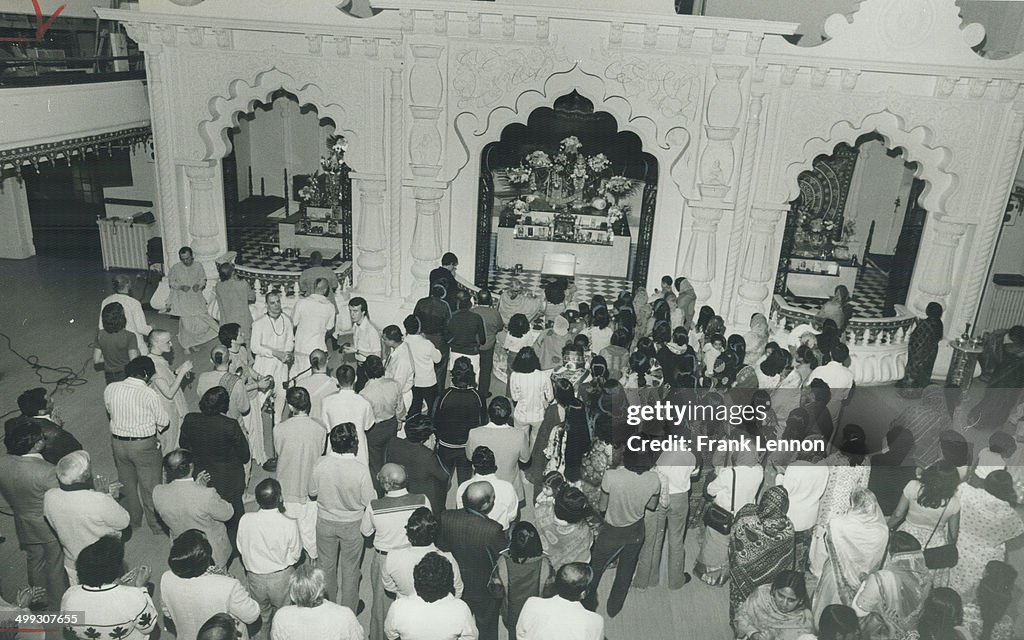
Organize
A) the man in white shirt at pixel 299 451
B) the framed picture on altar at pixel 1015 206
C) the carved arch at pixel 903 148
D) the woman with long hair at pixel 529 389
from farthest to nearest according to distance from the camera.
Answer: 1. the framed picture on altar at pixel 1015 206
2. the carved arch at pixel 903 148
3. the woman with long hair at pixel 529 389
4. the man in white shirt at pixel 299 451

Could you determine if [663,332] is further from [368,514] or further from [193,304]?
[193,304]

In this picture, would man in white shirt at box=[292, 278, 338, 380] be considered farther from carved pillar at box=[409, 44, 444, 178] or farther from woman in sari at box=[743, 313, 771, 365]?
woman in sari at box=[743, 313, 771, 365]

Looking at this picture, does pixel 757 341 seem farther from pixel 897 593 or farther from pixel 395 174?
pixel 395 174

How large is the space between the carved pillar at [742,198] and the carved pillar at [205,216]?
23.9ft

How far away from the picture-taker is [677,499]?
18.6 ft

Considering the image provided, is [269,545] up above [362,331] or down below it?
below

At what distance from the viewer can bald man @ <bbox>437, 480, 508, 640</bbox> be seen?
4.60 meters

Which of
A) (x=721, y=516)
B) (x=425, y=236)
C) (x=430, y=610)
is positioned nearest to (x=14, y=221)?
(x=425, y=236)

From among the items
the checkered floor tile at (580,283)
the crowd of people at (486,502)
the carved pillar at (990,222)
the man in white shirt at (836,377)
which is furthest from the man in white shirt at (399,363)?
the carved pillar at (990,222)

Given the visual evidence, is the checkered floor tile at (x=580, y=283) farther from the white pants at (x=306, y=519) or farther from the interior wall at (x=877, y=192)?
the white pants at (x=306, y=519)

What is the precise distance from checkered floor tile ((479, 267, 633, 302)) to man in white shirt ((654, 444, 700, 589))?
6.84m

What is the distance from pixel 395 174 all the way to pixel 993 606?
8195 mm

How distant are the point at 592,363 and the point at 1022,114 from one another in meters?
6.99

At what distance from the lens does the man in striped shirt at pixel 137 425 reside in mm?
5730
